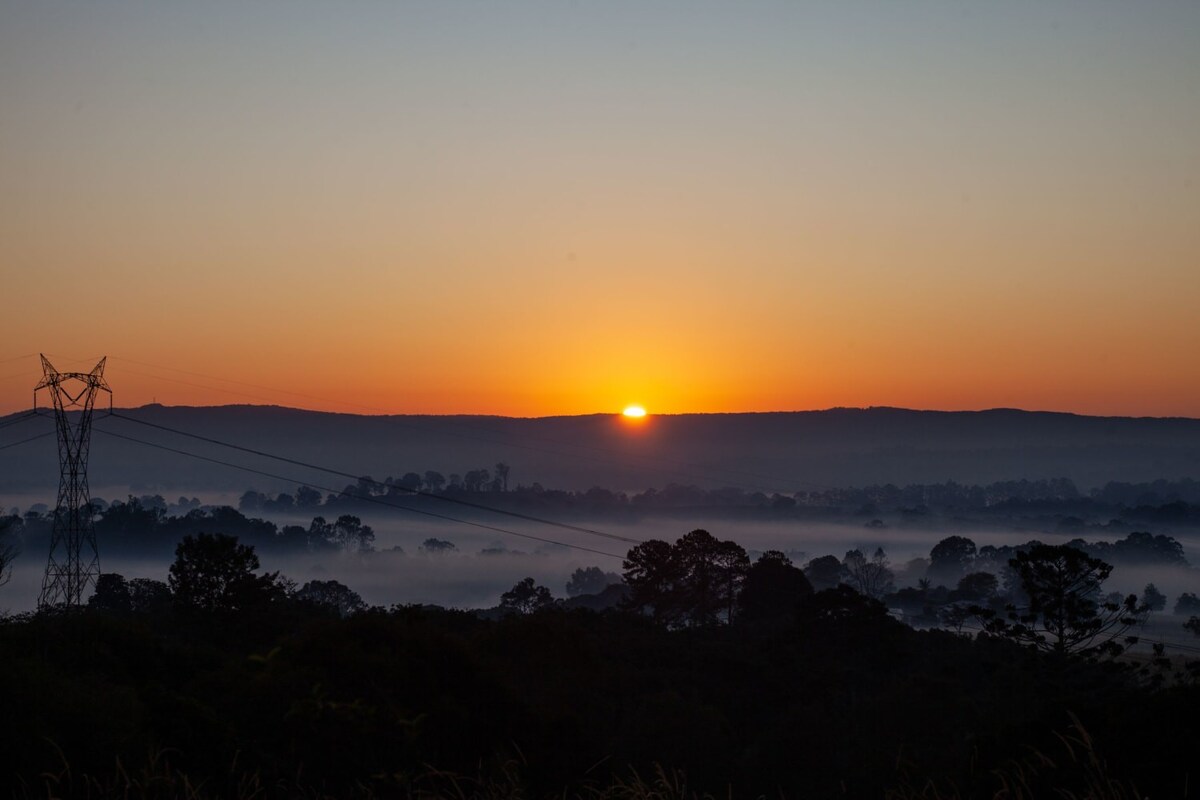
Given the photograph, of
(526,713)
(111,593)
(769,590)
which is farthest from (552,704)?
(111,593)

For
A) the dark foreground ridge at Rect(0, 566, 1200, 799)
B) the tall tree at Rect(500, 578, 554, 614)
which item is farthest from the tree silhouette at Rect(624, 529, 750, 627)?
the tall tree at Rect(500, 578, 554, 614)

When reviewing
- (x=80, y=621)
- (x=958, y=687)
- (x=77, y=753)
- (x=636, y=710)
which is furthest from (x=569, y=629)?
(x=77, y=753)

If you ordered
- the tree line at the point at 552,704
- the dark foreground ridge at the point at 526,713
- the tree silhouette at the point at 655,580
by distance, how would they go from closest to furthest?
the dark foreground ridge at the point at 526,713 < the tree line at the point at 552,704 < the tree silhouette at the point at 655,580

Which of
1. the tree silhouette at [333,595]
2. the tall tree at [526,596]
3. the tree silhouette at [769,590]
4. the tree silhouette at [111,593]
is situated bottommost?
the tree silhouette at [333,595]

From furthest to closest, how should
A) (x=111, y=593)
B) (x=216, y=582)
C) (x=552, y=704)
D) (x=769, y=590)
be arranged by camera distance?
(x=769, y=590), (x=111, y=593), (x=216, y=582), (x=552, y=704)

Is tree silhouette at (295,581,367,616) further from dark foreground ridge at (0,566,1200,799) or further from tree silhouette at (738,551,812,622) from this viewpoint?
dark foreground ridge at (0,566,1200,799)

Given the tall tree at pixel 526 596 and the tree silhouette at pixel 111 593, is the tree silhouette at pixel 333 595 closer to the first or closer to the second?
the tall tree at pixel 526 596

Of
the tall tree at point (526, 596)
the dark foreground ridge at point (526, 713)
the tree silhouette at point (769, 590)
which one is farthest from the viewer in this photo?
the tall tree at point (526, 596)

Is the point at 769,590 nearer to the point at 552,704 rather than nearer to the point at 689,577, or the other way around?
the point at 689,577

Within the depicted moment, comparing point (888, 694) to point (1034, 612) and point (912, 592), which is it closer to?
point (1034, 612)

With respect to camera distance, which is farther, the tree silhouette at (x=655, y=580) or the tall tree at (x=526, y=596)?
the tall tree at (x=526, y=596)

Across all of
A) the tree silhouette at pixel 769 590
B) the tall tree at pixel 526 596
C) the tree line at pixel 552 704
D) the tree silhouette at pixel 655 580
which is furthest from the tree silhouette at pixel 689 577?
the tall tree at pixel 526 596

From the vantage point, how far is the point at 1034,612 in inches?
2352

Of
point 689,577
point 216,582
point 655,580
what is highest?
point 216,582
